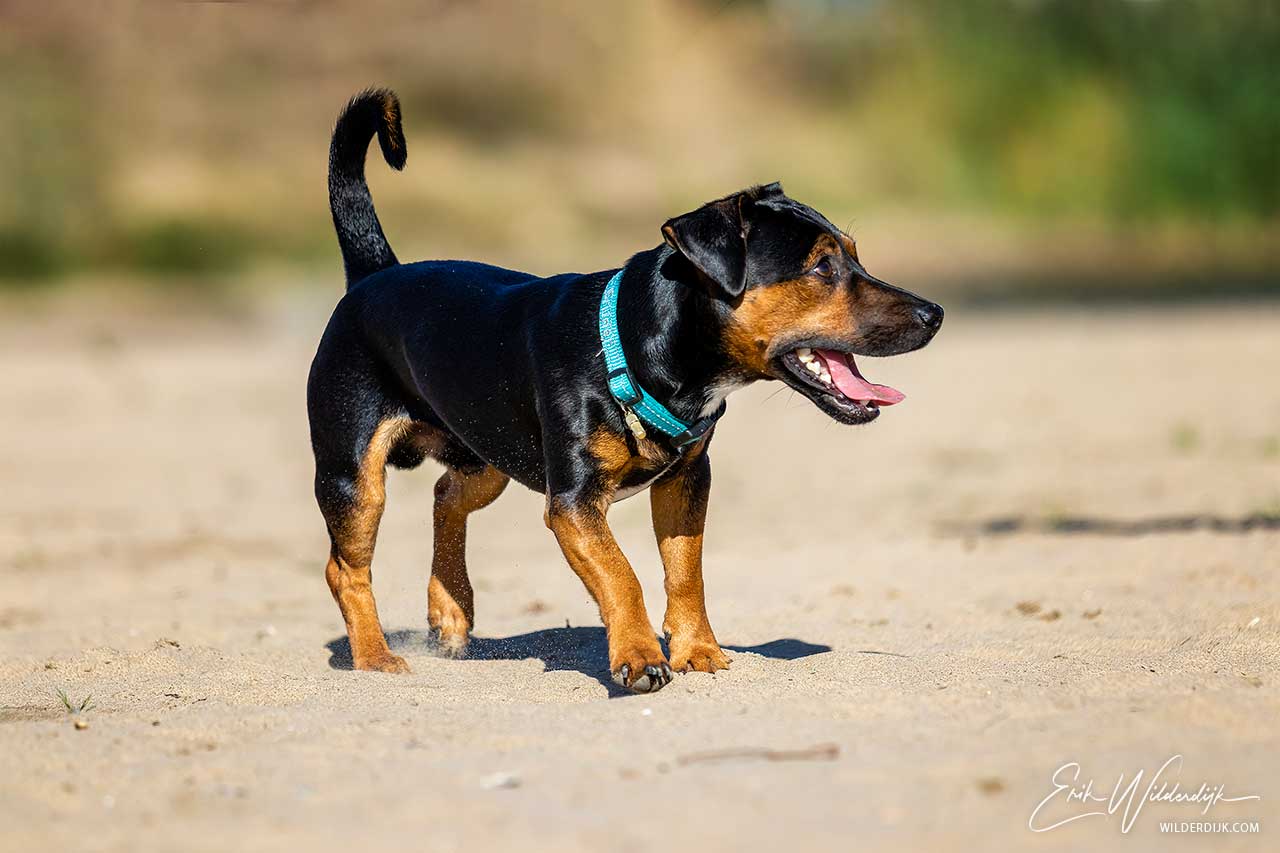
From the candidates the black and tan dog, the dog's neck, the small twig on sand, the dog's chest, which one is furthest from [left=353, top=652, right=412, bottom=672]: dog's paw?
the small twig on sand

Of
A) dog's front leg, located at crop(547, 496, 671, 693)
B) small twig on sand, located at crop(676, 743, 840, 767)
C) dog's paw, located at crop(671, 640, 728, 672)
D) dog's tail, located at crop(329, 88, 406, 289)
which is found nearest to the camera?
small twig on sand, located at crop(676, 743, 840, 767)

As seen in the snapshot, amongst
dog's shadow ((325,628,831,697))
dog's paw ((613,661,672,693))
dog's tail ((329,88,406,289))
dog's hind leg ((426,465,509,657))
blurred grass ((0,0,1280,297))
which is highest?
blurred grass ((0,0,1280,297))

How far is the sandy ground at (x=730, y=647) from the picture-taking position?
11.4 feet

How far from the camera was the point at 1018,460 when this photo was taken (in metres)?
10.9

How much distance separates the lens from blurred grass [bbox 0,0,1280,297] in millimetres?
23562

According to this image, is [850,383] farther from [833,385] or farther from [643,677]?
[643,677]

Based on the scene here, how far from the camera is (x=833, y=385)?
4871 mm

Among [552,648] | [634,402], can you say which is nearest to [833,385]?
[634,402]

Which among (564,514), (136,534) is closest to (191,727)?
(564,514)

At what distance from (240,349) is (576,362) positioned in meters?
16.0

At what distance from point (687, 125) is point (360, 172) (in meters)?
20.5

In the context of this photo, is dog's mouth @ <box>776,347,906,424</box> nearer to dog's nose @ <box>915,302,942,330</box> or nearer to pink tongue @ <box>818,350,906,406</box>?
pink tongue @ <box>818,350,906,406</box>

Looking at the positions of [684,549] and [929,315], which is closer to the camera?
[929,315]

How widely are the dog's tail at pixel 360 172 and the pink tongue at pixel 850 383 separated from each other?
6.78 feet
